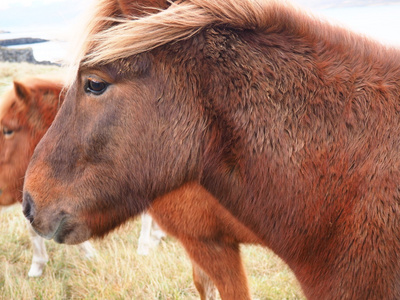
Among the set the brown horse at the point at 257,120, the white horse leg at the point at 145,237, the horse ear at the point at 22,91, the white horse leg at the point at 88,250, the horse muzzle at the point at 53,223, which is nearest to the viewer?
the brown horse at the point at 257,120

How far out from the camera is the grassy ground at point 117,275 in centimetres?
407

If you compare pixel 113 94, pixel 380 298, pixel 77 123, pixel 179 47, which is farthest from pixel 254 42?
pixel 380 298

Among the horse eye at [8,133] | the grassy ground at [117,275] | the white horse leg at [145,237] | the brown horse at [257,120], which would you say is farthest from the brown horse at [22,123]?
the brown horse at [257,120]

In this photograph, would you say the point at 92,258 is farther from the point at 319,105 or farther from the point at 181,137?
the point at 319,105

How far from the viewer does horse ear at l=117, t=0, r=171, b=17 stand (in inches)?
66.9

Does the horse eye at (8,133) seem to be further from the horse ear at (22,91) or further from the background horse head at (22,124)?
the horse ear at (22,91)

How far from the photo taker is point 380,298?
1560 millimetres

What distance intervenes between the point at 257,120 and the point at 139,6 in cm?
69

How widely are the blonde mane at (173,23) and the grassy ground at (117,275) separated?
229 centimetres

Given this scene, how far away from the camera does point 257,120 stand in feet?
5.44

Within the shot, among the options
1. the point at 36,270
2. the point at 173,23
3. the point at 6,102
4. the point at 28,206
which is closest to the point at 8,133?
the point at 6,102

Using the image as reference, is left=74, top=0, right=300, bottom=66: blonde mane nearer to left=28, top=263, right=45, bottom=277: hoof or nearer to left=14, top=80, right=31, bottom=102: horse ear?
left=14, top=80, right=31, bottom=102: horse ear

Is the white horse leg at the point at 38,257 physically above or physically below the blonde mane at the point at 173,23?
below

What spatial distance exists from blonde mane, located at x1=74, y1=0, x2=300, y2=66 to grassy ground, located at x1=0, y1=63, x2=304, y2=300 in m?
2.29
